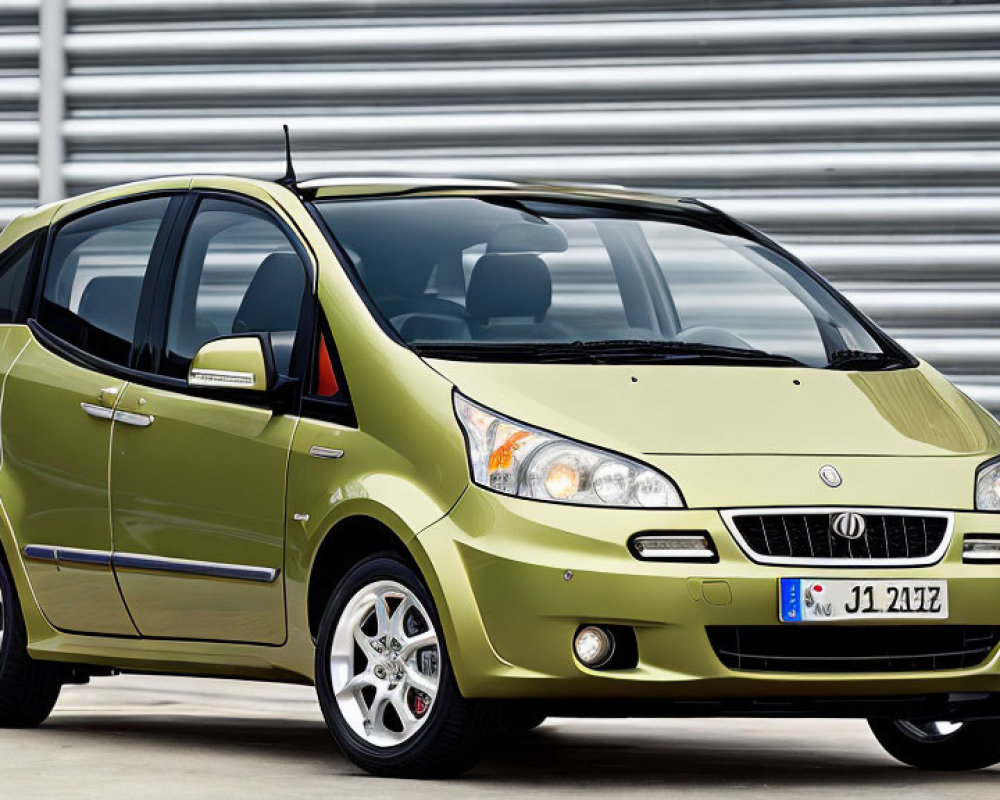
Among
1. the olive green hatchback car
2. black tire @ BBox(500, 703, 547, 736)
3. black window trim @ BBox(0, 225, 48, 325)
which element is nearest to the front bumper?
the olive green hatchback car

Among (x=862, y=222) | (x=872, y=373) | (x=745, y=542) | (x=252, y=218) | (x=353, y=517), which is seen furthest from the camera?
(x=862, y=222)

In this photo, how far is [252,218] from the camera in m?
6.81

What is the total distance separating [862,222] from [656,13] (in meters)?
1.24

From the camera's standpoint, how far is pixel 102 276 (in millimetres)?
7223

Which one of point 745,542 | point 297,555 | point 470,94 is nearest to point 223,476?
point 297,555

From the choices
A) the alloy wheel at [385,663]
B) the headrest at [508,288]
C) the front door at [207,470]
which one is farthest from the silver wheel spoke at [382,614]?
the headrest at [508,288]

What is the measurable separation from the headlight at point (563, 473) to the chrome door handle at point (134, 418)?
4.34 ft

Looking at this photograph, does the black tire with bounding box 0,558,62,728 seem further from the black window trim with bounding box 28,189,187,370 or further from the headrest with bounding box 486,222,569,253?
the headrest with bounding box 486,222,569,253

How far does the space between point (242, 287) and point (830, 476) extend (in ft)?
7.73

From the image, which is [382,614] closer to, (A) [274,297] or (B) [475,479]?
(B) [475,479]

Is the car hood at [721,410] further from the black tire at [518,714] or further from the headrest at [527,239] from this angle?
the headrest at [527,239]

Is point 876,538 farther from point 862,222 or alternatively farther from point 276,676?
point 862,222

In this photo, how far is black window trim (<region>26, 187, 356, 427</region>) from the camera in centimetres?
623

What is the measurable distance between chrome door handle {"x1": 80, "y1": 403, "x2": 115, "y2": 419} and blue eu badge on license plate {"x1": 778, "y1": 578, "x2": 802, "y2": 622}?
2.16m
